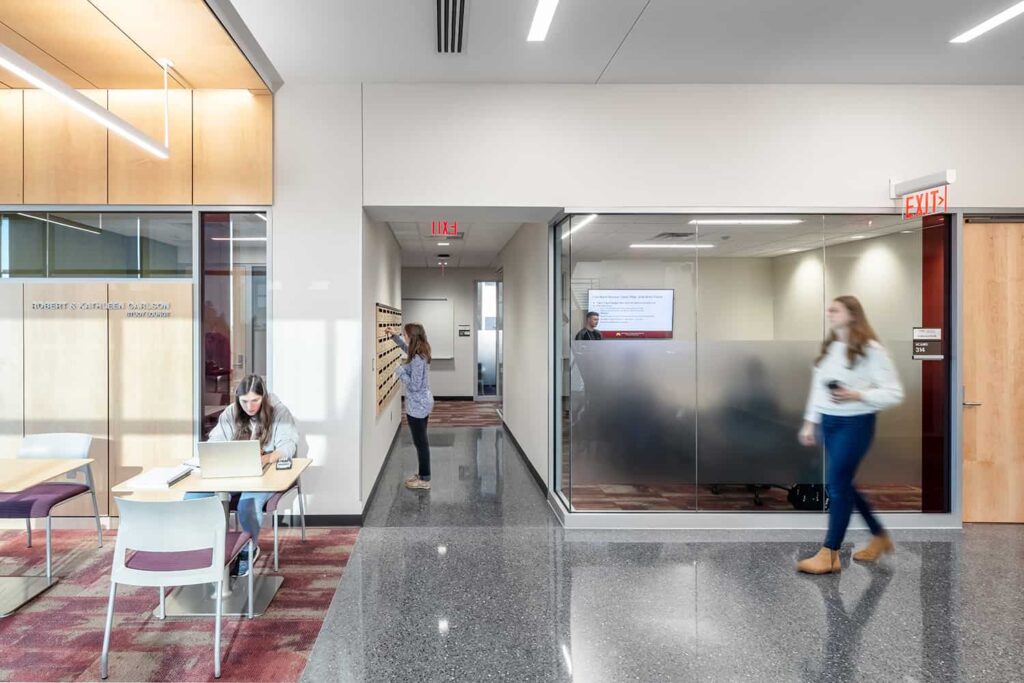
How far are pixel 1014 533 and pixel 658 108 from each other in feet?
14.5

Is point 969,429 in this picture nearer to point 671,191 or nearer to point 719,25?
point 671,191

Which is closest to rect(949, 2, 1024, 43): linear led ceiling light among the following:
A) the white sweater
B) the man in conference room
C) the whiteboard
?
the white sweater

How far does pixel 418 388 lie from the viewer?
19.0 feet

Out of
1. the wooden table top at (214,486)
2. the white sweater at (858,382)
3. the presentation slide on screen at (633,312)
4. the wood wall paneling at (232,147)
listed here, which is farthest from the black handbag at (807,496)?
the wood wall paneling at (232,147)

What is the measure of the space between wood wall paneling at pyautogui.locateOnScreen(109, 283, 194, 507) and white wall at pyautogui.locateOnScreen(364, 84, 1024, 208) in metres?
1.90

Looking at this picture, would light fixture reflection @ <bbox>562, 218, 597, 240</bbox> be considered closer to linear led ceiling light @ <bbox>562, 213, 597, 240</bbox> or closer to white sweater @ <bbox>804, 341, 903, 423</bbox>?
linear led ceiling light @ <bbox>562, 213, 597, 240</bbox>

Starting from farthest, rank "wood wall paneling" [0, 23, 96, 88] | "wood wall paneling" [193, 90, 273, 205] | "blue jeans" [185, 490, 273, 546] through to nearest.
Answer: "wood wall paneling" [193, 90, 273, 205] < "wood wall paneling" [0, 23, 96, 88] < "blue jeans" [185, 490, 273, 546]

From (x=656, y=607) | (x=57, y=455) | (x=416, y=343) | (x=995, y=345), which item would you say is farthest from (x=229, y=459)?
(x=995, y=345)

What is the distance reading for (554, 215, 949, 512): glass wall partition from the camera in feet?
14.7

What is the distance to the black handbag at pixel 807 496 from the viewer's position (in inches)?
178

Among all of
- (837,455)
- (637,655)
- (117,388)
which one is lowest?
(637,655)

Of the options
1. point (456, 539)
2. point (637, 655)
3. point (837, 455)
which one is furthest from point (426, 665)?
point (837, 455)

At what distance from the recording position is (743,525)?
178 inches

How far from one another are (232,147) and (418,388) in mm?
2747
